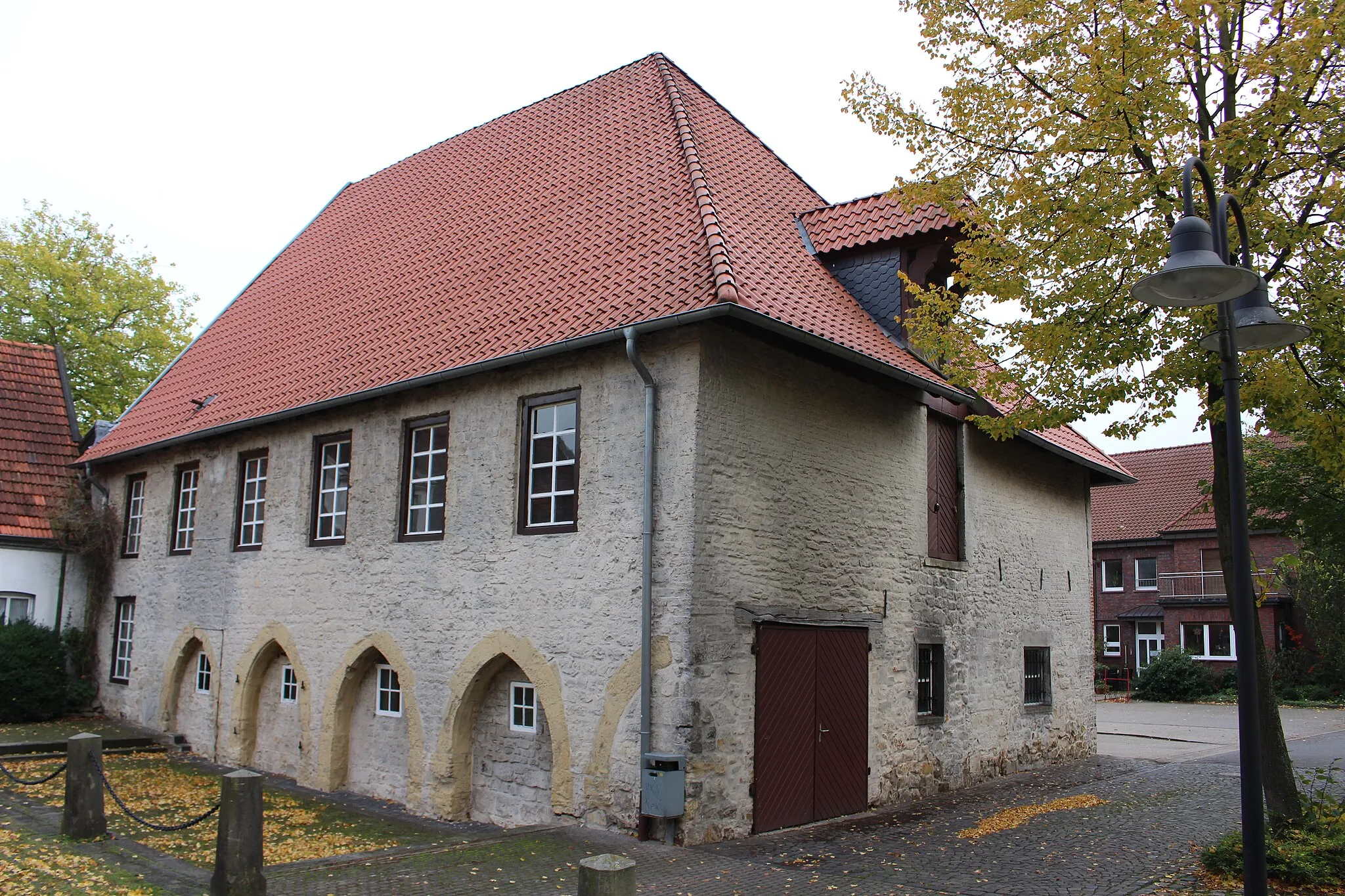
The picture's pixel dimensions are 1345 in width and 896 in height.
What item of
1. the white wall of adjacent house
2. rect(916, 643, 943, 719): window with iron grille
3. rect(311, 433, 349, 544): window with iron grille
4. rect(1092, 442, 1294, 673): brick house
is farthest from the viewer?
rect(1092, 442, 1294, 673): brick house

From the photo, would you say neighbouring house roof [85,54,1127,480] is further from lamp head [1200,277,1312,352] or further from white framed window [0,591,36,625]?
lamp head [1200,277,1312,352]

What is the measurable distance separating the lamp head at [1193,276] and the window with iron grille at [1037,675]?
1064 centimetres

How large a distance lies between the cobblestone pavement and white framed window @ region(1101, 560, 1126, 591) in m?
29.0

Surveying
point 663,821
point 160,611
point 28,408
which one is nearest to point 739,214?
point 663,821

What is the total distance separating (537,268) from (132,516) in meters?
11.0

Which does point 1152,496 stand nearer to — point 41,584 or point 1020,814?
point 1020,814

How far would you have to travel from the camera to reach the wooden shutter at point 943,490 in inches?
531

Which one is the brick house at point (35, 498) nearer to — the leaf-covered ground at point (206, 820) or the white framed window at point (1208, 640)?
the leaf-covered ground at point (206, 820)

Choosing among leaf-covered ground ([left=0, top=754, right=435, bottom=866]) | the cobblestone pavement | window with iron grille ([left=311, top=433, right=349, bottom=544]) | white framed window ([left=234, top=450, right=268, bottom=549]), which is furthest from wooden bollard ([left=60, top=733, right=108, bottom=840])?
white framed window ([left=234, top=450, right=268, bottom=549])

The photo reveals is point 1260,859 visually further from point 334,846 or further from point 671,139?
point 671,139

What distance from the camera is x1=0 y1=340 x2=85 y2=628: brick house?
19.3m

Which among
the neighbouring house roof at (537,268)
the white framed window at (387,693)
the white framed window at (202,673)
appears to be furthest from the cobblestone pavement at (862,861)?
the white framed window at (202,673)

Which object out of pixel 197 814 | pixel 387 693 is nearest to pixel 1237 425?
pixel 387 693

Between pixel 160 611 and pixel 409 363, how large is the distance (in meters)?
8.07
